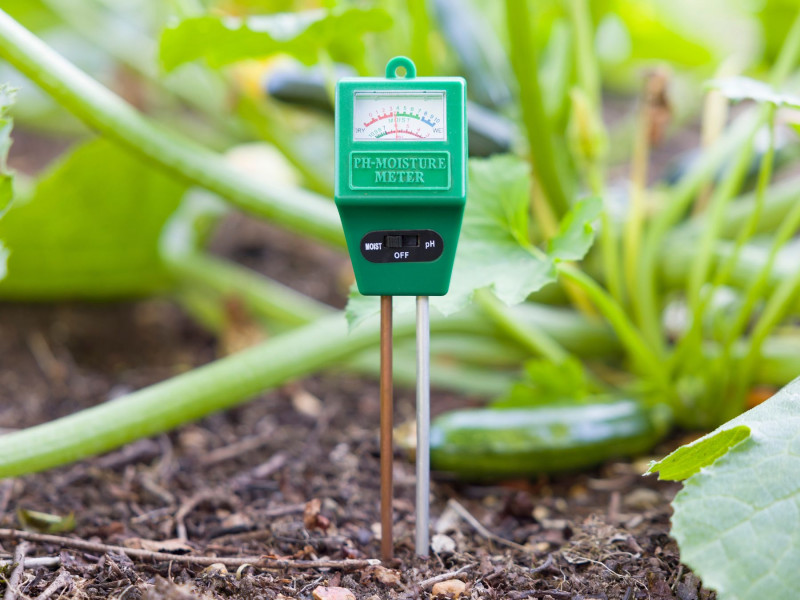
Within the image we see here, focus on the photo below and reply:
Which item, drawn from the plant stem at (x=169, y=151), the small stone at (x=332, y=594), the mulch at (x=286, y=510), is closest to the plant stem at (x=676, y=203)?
the mulch at (x=286, y=510)

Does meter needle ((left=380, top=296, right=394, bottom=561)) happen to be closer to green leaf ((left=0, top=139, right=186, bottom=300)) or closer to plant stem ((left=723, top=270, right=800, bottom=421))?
plant stem ((left=723, top=270, right=800, bottom=421))

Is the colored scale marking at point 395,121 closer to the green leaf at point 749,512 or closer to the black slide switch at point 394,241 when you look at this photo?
the black slide switch at point 394,241

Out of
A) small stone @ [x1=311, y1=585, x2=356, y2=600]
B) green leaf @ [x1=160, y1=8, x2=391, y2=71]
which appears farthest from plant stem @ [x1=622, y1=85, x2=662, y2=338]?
small stone @ [x1=311, y1=585, x2=356, y2=600]

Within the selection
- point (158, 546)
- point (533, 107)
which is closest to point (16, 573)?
point (158, 546)

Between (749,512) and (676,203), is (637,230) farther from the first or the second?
(749,512)

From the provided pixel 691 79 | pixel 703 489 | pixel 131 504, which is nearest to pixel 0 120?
pixel 131 504

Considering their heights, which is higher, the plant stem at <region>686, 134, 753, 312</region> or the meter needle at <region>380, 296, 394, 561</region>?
the plant stem at <region>686, 134, 753, 312</region>
